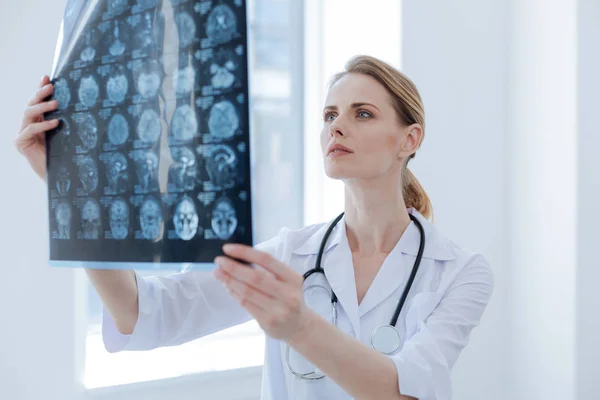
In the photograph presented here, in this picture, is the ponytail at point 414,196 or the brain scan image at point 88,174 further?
the ponytail at point 414,196

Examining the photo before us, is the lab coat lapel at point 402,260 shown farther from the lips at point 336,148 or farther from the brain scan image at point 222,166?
the brain scan image at point 222,166

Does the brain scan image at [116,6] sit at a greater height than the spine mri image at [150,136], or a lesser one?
greater

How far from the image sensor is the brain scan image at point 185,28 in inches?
29.0

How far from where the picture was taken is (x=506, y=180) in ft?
7.23

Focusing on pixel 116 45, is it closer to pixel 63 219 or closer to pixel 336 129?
pixel 63 219

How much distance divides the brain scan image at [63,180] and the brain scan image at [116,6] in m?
0.23

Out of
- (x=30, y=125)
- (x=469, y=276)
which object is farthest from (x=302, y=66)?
(x=30, y=125)

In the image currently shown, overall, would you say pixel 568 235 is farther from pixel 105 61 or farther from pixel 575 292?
→ pixel 105 61

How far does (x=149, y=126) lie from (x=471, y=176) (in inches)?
62.9

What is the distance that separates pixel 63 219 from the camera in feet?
2.86

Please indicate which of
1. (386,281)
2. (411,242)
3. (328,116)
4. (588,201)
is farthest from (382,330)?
(588,201)

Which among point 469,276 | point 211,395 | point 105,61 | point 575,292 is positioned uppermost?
point 105,61

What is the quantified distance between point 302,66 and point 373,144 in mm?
1231

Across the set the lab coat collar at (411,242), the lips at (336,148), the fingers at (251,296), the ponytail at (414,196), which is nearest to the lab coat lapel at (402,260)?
the lab coat collar at (411,242)
